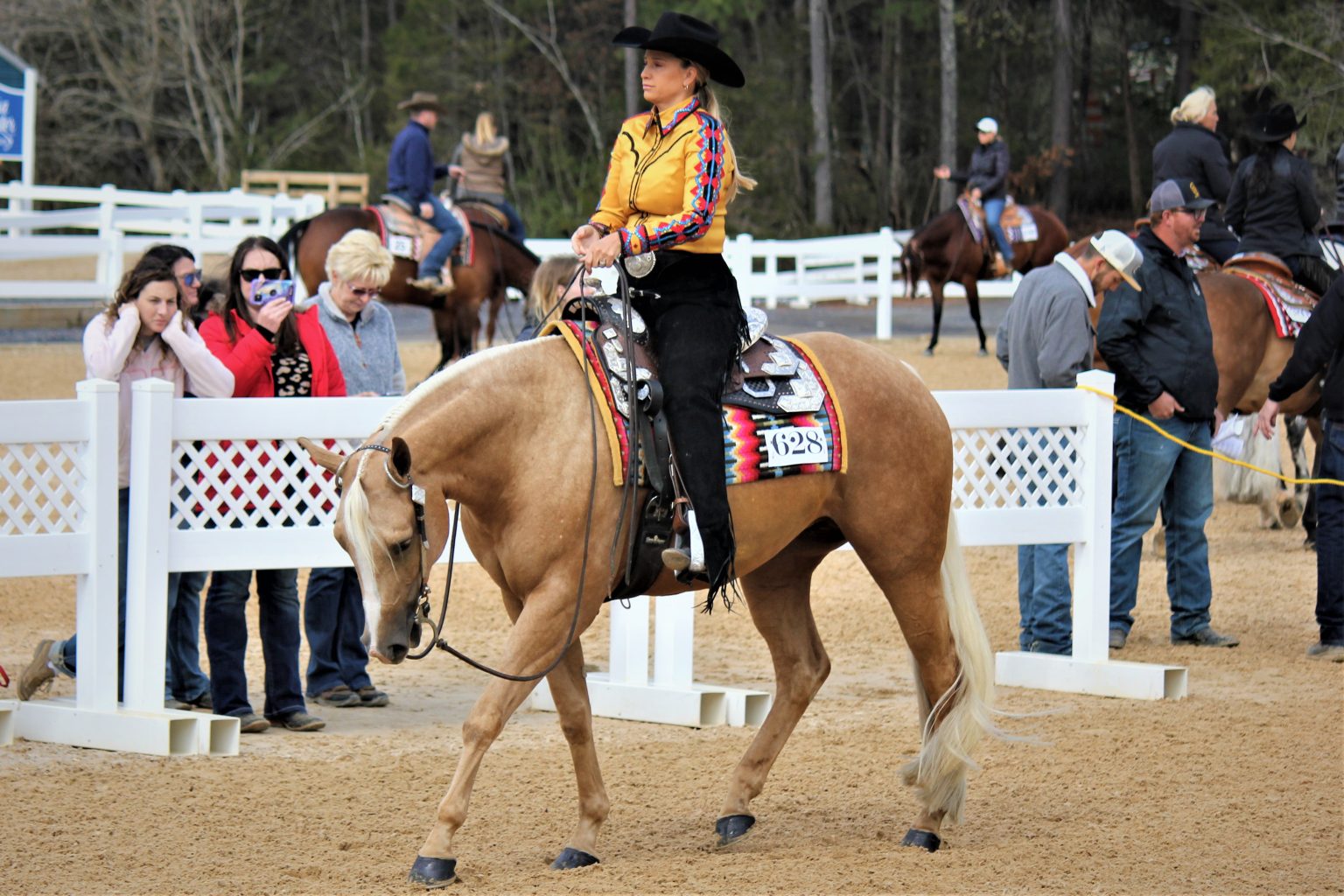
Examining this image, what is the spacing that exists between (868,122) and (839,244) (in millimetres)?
19051

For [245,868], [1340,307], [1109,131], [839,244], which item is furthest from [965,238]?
[1109,131]

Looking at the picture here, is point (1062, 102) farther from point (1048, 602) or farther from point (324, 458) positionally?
point (324, 458)

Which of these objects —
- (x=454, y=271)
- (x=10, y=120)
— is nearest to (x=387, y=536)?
(x=454, y=271)

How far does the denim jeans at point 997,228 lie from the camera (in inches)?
813

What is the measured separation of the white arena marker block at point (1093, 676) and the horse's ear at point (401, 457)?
3656 millimetres

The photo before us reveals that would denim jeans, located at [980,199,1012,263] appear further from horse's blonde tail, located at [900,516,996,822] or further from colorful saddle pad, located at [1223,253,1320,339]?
horse's blonde tail, located at [900,516,996,822]

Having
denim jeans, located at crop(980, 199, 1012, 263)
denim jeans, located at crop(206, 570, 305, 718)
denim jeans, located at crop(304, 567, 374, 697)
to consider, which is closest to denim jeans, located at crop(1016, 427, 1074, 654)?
denim jeans, located at crop(304, 567, 374, 697)

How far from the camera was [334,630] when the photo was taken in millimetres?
7328

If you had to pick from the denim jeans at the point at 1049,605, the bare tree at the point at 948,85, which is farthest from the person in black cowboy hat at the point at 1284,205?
the bare tree at the point at 948,85

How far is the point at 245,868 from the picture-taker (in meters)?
4.89

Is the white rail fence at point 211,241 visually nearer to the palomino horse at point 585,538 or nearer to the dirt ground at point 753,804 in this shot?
the dirt ground at point 753,804

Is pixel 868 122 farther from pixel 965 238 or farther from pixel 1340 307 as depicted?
pixel 1340 307

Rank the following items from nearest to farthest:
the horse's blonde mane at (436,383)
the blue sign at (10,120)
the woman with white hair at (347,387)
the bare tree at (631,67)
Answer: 1. the horse's blonde mane at (436,383)
2. the woman with white hair at (347,387)
3. the blue sign at (10,120)
4. the bare tree at (631,67)

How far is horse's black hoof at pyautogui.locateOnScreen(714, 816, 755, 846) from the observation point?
5.30m
